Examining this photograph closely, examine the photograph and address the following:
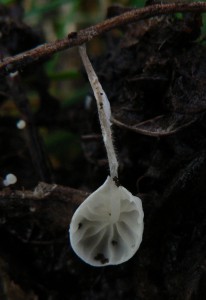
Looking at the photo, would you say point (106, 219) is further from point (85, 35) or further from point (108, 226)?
point (85, 35)

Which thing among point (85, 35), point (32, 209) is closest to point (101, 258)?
point (32, 209)

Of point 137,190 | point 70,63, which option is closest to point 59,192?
point 137,190

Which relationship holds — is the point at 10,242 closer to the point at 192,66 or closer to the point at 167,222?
the point at 167,222

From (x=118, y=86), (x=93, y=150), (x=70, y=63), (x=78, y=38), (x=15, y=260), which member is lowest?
(x=70, y=63)

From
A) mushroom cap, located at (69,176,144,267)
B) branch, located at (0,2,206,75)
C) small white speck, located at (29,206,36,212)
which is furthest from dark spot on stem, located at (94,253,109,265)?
branch, located at (0,2,206,75)

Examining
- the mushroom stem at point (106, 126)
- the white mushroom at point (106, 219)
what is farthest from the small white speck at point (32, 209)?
the mushroom stem at point (106, 126)

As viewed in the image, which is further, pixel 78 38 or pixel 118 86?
pixel 118 86

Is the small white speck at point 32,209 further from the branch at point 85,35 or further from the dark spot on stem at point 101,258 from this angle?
the branch at point 85,35

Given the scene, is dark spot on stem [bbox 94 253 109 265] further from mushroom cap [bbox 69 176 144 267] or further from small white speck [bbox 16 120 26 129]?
small white speck [bbox 16 120 26 129]
